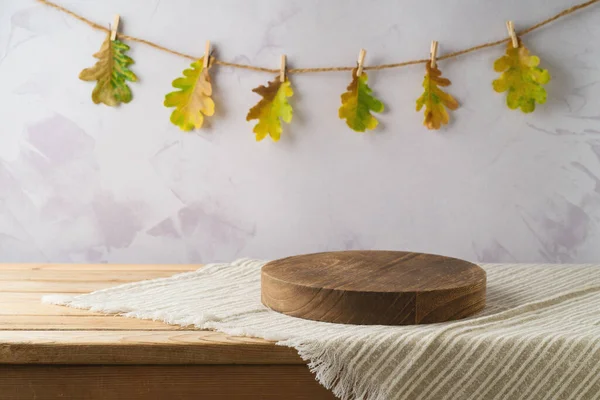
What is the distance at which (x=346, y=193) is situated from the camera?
1499 millimetres

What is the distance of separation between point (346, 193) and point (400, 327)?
62 cm

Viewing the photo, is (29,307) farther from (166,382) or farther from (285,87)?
(285,87)

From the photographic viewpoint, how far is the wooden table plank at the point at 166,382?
0.86 meters

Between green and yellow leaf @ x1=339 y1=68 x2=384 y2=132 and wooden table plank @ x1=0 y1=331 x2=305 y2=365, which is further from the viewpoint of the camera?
green and yellow leaf @ x1=339 y1=68 x2=384 y2=132

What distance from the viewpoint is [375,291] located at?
92 cm

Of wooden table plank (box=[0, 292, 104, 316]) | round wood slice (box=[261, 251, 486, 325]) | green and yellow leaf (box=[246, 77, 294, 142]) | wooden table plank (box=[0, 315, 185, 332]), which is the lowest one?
wooden table plank (box=[0, 292, 104, 316])

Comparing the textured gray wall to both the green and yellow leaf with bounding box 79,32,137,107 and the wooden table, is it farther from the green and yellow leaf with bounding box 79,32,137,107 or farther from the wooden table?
the wooden table

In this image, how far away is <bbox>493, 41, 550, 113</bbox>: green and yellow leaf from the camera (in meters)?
1.41

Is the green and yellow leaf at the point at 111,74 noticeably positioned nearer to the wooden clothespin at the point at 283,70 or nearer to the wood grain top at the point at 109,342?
the wooden clothespin at the point at 283,70

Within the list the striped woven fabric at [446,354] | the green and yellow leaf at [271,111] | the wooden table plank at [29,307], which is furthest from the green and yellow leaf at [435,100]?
the wooden table plank at [29,307]

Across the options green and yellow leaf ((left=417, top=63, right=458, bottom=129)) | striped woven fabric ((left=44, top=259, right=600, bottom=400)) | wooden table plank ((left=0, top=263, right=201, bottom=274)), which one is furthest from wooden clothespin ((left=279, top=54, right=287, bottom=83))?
striped woven fabric ((left=44, top=259, right=600, bottom=400))

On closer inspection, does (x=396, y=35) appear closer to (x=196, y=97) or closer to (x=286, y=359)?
(x=196, y=97)

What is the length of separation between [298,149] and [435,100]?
0.32m

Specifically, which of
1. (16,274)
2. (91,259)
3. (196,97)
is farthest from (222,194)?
(16,274)
